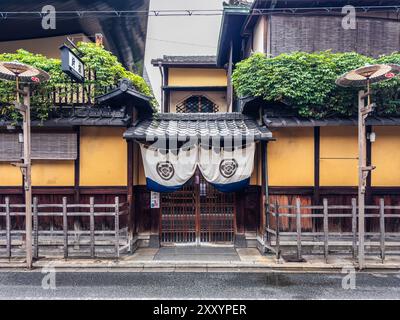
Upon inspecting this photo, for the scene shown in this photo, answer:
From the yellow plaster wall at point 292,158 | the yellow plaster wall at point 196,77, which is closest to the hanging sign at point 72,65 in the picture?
the yellow plaster wall at point 292,158

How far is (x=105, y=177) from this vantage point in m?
8.82

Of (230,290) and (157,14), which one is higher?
(157,14)

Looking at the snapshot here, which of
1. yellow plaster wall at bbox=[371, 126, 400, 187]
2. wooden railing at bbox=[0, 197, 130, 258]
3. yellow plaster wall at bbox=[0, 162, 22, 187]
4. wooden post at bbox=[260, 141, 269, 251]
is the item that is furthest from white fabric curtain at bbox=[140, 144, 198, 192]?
yellow plaster wall at bbox=[371, 126, 400, 187]

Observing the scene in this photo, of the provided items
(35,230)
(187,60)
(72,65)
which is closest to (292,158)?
(72,65)

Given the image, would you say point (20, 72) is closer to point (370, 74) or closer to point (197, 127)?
point (197, 127)

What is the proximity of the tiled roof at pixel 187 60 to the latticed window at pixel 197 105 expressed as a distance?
223 centimetres

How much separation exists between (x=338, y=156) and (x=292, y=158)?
148cm

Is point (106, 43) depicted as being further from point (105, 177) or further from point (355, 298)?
A: point (355, 298)

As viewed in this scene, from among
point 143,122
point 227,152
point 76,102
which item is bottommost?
point 227,152

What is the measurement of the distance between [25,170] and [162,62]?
39.6ft

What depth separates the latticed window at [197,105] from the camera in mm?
17312

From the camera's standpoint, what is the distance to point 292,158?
8.66 m

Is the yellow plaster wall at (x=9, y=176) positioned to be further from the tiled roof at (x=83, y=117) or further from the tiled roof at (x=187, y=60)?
the tiled roof at (x=187, y=60)

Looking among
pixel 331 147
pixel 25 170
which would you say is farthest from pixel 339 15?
pixel 25 170
